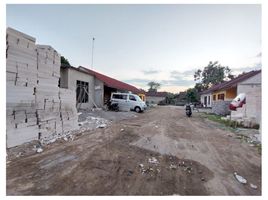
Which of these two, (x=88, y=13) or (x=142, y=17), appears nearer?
(x=88, y=13)

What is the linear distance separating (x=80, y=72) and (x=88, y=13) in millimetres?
8261

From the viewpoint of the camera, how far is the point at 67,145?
5535 millimetres

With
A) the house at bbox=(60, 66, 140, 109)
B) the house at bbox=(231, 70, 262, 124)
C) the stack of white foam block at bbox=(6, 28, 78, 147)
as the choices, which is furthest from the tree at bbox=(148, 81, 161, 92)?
the stack of white foam block at bbox=(6, 28, 78, 147)

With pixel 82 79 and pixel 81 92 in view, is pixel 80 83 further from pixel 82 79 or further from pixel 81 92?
pixel 81 92

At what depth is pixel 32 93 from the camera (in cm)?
548

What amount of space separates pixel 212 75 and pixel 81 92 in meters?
43.1

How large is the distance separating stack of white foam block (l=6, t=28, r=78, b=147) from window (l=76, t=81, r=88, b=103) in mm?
7680

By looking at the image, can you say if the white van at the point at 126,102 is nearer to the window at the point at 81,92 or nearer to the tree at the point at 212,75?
the window at the point at 81,92

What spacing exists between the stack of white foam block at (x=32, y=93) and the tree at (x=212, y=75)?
4803 cm

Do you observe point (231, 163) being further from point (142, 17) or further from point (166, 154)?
point (142, 17)

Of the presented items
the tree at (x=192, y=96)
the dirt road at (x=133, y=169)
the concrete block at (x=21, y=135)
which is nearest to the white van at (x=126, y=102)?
the dirt road at (x=133, y=169)

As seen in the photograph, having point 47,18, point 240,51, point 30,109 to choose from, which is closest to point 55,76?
point 30,109

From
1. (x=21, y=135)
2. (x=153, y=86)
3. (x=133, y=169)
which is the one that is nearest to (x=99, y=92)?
(x=21, y=135)

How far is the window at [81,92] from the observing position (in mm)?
14637
